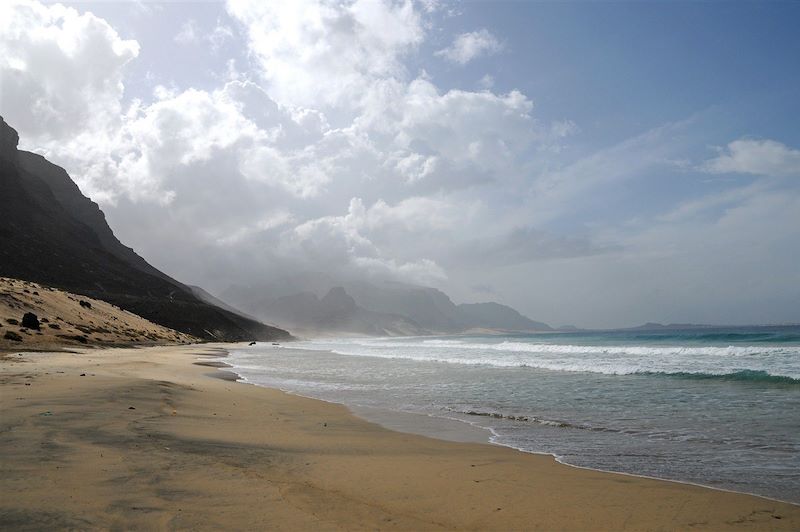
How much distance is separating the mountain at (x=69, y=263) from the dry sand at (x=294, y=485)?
85.2 metres

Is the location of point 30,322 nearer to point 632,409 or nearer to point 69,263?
point 632,409

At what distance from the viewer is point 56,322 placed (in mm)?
37094

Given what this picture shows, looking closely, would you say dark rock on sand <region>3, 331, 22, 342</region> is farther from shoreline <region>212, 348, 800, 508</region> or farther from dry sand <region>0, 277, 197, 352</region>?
shoreline <region>212, 348, 800, 508</region>

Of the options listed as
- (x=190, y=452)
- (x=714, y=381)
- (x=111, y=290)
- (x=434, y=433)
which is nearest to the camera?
(x=190, y=452)

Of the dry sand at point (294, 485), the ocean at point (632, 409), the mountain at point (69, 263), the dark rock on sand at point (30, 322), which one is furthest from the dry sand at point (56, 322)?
the mountain at point (69, 263)

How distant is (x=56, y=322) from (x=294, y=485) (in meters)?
41.0

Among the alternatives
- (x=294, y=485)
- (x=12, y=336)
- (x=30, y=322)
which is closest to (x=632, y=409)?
(x=294, y=485)

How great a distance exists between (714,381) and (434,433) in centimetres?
1584

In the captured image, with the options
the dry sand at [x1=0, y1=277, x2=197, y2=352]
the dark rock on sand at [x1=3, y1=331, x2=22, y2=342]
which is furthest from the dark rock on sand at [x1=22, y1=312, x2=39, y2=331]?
the dark rock on sand at [x1=3, y1=331, x2=22, y2=342]

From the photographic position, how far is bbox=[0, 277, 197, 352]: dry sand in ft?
94.7

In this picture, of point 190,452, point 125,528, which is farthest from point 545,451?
point 125,528

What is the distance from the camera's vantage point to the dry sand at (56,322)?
94.7ft

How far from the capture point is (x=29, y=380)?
13000 millimetres

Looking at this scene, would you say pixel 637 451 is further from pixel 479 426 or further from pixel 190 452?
pixel 190 452
